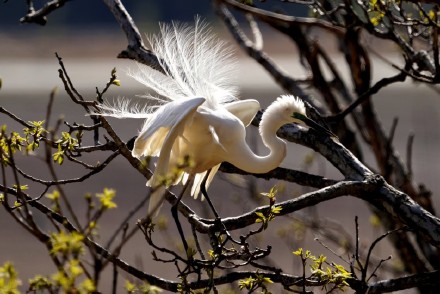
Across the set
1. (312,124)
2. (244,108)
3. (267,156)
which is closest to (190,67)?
(244,108)

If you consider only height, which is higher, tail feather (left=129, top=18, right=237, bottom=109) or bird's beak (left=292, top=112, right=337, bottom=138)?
tail feather (left=129, top=18, right=237, bottom=109)

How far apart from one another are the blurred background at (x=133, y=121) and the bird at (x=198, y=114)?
8.9 inches

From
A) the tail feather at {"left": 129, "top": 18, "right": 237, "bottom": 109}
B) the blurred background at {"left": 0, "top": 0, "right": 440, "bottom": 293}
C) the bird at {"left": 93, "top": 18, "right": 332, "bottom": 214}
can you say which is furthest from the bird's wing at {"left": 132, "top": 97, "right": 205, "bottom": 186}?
the blurred background at {"left": 0, "top": 0, "right": 440, "bottom": 293}

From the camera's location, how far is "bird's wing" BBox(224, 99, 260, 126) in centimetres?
380

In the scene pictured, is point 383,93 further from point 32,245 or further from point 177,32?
→ point 177,32

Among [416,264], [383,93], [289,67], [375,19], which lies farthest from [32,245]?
[289,67]

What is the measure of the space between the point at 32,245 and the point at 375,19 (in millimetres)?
7720

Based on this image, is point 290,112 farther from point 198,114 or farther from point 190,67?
point 190,67

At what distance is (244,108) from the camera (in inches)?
151

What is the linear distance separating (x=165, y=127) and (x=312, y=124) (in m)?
0.57

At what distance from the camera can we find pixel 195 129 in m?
3.65

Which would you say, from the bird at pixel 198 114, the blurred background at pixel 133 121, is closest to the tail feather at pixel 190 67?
the bird at pixel 198 114

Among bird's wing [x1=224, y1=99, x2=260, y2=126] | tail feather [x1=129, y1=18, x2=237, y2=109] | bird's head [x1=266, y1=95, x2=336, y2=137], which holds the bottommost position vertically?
bird's head [x1=266, y1=95, x2=336, y2=137]

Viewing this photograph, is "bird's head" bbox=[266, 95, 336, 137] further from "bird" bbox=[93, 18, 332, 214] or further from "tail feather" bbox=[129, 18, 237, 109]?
"tail feather" bbox=[129, 18, 237, 109]
